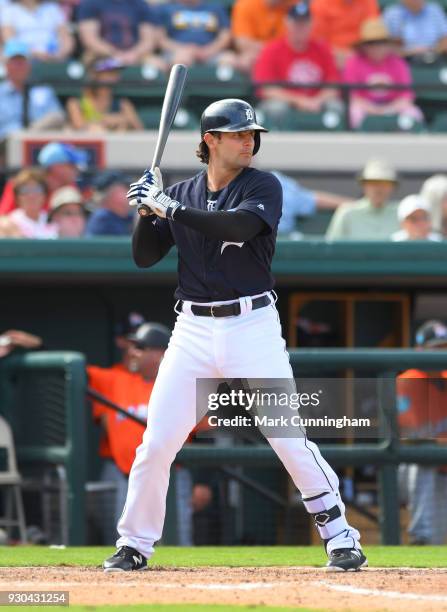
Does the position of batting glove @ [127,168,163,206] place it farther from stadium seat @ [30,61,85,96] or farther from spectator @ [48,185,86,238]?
stadium seat @ [30,61,85,96]

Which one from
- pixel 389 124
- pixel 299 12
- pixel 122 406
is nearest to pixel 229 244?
pixel 122 406

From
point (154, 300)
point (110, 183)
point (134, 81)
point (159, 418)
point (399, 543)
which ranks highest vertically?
point (134, 81)

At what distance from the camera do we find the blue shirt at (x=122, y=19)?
447 inches

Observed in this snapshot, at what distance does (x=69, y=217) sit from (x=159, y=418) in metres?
4.12

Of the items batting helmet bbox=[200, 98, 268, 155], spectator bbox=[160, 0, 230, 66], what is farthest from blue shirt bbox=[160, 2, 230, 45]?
batting helmet bbox=[200, 98, 268, 155]

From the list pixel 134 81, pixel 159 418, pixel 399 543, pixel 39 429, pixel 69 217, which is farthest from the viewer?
pixel 134 81

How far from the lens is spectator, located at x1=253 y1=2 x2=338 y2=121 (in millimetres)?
10938

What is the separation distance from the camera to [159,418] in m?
4.92

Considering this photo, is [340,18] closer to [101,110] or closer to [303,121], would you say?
[303,121]

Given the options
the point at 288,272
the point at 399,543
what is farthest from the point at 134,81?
the point at 399,543

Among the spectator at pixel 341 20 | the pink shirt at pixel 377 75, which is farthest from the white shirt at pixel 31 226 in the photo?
the spectator at pixel 341 20

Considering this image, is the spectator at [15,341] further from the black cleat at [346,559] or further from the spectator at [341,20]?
the spectator at [341,20]

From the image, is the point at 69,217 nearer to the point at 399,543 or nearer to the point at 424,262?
the point at 424,262

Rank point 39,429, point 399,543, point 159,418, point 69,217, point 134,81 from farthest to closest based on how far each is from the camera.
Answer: point 134,81 < point 69,217 < point 39,429 < point 399,543 < point 159,418
